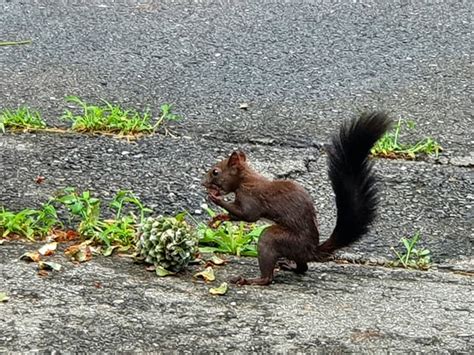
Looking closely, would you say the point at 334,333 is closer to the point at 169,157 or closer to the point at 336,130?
the point at 169,157

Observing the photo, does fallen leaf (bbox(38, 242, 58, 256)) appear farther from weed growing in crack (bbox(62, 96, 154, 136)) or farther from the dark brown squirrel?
weed growing in crack (bbox(62, 96, 154, 136))

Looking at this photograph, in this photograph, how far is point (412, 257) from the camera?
3.36 meters

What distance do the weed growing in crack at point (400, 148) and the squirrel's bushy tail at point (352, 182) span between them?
1.27 metres

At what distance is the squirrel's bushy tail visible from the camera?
2.81 metres

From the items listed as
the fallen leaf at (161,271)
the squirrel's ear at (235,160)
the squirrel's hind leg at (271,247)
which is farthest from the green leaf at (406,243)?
the fallen leaf at (161,271)

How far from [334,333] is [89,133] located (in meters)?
1.90

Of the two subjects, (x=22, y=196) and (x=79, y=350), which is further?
(x=22, y=196)

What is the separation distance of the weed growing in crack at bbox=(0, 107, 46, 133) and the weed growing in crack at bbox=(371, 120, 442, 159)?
1.52 metres

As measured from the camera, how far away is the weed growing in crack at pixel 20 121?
4.21m

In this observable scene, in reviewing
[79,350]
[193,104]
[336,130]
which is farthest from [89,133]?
[79,350]

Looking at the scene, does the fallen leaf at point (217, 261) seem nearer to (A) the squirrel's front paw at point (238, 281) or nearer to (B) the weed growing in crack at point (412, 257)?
(A) the squirrel's front paw at point (238, 281)

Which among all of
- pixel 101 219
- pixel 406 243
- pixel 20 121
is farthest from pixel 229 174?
pixel 20 121

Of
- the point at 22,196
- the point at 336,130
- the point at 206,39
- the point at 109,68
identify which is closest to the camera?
the point at 22,196

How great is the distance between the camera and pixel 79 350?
2.53m
